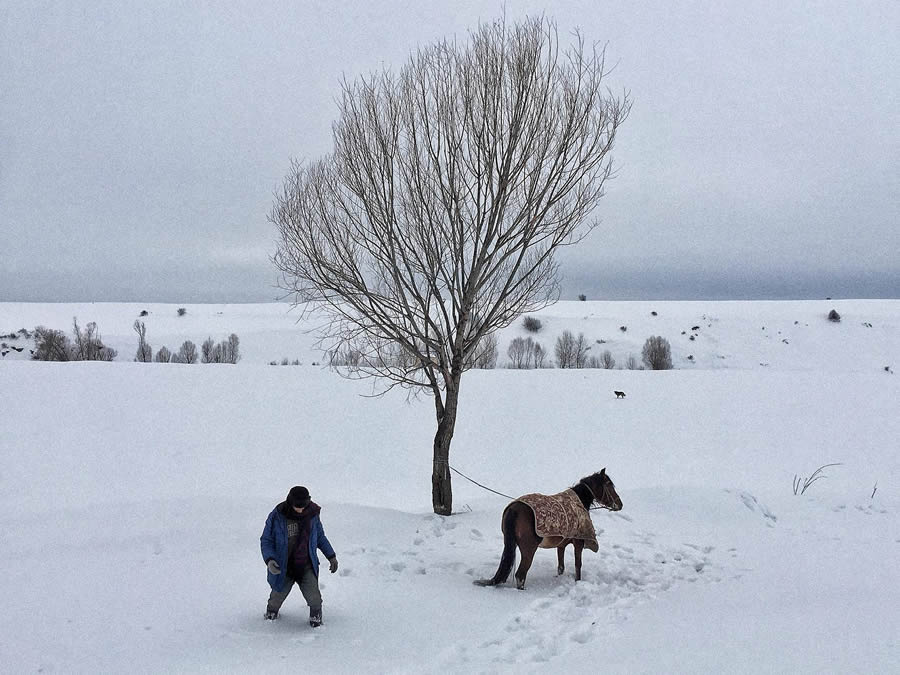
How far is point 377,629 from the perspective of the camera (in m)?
5.19

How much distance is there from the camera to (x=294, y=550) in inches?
207

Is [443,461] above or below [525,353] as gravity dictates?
below

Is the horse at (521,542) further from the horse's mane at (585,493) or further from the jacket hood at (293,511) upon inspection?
the jacket hood at (293,511)

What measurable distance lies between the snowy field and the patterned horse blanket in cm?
55

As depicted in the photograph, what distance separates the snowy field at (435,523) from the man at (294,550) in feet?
0.76

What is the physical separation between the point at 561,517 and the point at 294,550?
2.81m

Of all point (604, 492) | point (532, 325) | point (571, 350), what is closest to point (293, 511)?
point (604, 492)

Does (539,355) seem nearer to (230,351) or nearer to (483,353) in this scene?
(230,351)

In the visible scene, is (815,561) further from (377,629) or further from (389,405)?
(389,405)

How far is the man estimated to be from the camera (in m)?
5.17

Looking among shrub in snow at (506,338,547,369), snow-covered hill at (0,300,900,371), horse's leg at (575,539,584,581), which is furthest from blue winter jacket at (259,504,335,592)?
shrub in snow at (506,338,547,369)

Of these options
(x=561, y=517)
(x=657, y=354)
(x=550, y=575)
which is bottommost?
(x=550, y=575)

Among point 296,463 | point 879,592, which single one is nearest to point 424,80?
point 879,592

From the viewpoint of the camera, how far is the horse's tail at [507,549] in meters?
6.20
